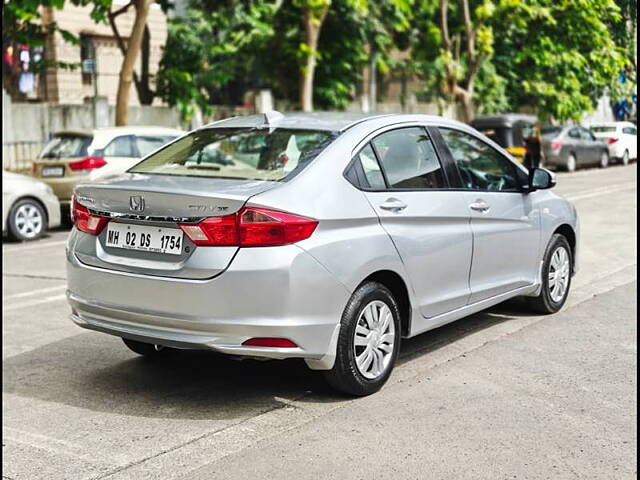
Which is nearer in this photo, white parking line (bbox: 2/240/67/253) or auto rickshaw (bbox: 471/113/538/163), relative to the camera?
white parking line (bbox: 2/240/67/253)

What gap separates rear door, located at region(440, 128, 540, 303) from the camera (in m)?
6.17

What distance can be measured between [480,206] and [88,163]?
9.91m

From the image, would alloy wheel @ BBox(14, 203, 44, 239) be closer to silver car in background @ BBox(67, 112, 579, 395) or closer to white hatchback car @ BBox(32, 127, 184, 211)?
white hatchback car @ BBox(32, 127, 184, 211)

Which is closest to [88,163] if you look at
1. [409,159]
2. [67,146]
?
[67,146]

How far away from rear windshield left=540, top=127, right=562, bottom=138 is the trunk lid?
21.2 m

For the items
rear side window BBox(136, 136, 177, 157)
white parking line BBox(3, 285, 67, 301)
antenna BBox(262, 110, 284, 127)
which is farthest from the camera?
rear side window BBox(136, 136, 177, 157)

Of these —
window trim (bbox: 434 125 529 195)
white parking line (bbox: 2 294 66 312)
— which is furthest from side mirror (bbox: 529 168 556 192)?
white parking line (bbox: 2 294 66 312)

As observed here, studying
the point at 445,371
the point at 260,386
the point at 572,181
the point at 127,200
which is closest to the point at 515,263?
the point at 445,371

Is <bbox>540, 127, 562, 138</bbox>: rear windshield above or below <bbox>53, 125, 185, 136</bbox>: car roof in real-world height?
below

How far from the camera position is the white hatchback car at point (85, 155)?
14.9 metres

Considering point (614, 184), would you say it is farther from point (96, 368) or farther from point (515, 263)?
point (96, 368)

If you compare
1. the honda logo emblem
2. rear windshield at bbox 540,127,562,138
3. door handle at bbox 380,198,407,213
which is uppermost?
rear windshield at bbox 540,127,562,138

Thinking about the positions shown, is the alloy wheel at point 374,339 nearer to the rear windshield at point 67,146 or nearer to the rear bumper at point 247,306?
the rear bumper at point 247,306

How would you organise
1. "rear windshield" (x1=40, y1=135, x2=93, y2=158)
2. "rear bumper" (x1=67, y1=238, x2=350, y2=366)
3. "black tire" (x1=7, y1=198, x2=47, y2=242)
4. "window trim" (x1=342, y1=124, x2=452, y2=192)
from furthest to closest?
"rear windshield" (x1=40, y1=135, x2=93, y2=158)
"black tire" (x1=7, y1=198, x2=47, y2=242)
"window trim" (x1=342, y1=124, x2=452, y2=192)
"rear bumper" (x1=67, y1=238, x2=350, y2=366)
